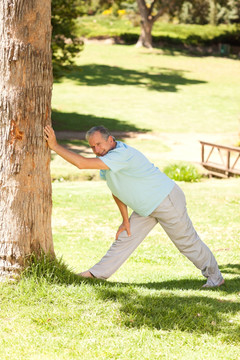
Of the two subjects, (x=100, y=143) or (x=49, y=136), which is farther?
(x=100, y=143)

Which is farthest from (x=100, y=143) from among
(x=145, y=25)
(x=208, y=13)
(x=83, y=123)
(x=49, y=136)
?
(x=208, y=13)

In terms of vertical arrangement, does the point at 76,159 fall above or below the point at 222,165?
above

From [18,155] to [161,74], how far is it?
36731 mm

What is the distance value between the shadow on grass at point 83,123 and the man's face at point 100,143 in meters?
20.3

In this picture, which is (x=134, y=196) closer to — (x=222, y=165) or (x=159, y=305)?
(x=159, y=305)

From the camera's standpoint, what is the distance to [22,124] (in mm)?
4715

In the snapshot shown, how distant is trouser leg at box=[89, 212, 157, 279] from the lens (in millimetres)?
5402

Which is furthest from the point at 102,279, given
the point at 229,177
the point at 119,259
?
the point at 229,177

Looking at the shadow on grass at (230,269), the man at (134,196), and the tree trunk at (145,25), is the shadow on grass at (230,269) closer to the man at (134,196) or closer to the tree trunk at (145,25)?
the man at (134,196)

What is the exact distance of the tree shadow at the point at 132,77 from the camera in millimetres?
36875

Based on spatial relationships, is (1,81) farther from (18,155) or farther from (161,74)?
(161,74)

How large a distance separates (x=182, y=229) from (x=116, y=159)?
41.3 inches

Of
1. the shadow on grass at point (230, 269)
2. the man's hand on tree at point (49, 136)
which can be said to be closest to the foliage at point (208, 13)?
the shadow on grass at point (230, 269)

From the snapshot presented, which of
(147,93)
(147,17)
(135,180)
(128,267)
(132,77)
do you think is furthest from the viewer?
(147,17)
